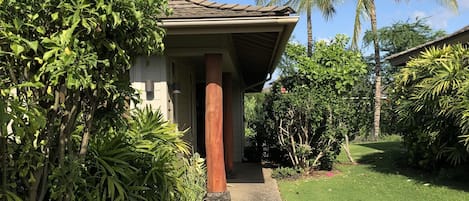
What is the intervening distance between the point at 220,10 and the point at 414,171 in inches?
265

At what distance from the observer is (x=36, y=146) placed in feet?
8.87

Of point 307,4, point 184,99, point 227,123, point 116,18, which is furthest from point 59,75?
point 307,4

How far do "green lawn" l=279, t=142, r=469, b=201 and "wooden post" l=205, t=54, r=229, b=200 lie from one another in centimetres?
176

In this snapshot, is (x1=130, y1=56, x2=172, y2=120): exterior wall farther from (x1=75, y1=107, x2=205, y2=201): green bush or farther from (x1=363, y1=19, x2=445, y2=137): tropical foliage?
(x1=363, y1=19, x2=445, y2=137): tropical foliage

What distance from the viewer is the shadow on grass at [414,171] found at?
909 cm

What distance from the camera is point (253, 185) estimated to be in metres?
9.21

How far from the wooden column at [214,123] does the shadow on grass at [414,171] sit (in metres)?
4.74

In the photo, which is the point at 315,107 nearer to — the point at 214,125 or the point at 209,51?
the point at 214,125

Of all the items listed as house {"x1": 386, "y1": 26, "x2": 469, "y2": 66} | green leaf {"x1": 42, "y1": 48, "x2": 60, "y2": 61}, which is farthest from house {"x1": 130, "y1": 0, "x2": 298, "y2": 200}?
house {"x1": 386, "y1": 26, "x2": 469, "y2": 66}

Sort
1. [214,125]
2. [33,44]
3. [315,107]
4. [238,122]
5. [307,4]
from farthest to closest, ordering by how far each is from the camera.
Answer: [307,4]
[238,122]
[315,107]
[214,125]
[33,44]

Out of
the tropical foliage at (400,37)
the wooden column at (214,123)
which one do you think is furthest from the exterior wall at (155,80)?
the tropical foliage at (400,37)

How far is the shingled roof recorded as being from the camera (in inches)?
227

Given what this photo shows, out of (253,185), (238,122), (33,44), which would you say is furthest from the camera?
(238,122)

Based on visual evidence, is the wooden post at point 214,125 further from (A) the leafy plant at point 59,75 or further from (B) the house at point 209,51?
(A) the leafy plant at point 59,75
